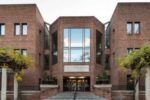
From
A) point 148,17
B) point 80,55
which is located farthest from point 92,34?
point 148,17

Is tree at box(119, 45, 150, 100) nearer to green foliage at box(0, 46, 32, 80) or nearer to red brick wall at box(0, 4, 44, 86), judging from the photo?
green foliage at box(0, 46, 32, 80)

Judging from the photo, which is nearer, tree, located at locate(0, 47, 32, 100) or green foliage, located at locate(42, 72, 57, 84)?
tree, located at locate(0, 47, 32, 100)

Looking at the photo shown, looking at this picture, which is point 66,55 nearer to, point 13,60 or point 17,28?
point 17,28

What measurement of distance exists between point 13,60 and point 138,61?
536 inches

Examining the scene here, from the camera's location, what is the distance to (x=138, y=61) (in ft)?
127

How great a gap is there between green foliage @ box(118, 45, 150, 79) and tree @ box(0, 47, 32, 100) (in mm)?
11431

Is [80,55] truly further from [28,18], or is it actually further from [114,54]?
[28,18]

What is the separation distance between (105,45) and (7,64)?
716 inches

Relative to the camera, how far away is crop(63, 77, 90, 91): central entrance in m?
52.9

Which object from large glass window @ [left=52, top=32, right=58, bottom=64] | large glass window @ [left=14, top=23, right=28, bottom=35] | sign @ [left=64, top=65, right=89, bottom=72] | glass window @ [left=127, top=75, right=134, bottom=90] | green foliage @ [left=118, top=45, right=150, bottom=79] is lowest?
glass window @ [left=127, top=75, right=134, bottom=90]

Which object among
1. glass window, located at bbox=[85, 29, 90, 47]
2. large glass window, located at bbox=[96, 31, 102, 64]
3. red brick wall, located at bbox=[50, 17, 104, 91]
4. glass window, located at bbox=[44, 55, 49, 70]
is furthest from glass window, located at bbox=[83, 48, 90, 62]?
glass window, located at bbox=[44, 55, 49, 70]

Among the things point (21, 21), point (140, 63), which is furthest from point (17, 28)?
point (140, 63)

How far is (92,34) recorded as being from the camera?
50875mm

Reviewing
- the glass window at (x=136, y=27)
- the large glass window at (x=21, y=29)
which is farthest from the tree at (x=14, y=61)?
the glass window at (x=136, y=27)
